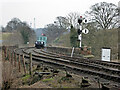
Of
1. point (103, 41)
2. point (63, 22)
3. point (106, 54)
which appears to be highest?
point (63, 22)

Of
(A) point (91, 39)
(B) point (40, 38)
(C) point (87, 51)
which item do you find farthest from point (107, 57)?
(B) point (40, 38)

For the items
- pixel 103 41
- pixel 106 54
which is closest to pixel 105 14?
pixel 103 41

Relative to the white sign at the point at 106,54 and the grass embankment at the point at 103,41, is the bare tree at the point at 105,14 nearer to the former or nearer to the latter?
the grass embankment at the point at 103,41

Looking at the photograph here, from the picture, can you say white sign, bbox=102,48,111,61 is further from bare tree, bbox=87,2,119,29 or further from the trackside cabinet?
bare tree, bbox=87,2,119,29

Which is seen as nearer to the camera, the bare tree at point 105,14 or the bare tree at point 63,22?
the bare tree at point 105,14

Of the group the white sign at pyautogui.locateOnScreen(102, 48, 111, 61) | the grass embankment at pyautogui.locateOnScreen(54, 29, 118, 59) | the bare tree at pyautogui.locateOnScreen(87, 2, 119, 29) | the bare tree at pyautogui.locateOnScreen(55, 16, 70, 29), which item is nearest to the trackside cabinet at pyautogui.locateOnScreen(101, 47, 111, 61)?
the white sign at pyautogui.locateOnScreen(102, 48, 111, 61)

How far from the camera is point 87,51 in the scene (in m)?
15.7

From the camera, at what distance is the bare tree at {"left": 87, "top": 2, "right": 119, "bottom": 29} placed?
2609 cm

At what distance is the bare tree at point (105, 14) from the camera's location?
26094 mm

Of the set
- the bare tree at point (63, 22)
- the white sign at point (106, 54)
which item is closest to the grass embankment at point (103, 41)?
the white sign at point (106, 54)

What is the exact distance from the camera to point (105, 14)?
26.8 metres

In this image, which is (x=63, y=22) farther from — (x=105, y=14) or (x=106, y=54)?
(x=106, y=54)

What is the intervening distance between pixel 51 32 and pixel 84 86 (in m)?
46.1

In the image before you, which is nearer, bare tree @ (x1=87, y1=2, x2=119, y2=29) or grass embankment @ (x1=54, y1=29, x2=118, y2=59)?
grass embankment @ (x1=54, y1=29, x2=118, y2=59)
